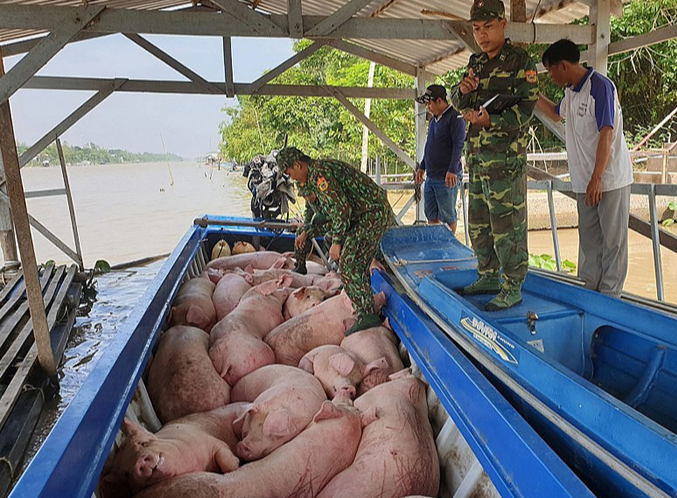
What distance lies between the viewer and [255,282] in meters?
5.52

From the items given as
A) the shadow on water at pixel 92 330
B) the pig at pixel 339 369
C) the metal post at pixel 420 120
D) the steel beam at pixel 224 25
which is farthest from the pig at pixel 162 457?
the metal post at pixel 420 120

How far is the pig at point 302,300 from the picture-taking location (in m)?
4.77

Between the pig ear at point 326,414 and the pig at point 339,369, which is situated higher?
the pig ear at point 326,414

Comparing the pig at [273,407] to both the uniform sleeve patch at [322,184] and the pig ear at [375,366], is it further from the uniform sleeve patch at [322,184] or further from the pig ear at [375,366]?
the uniform sleeve patch at [322,184]

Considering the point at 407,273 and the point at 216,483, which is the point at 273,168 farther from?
the point at 216,483

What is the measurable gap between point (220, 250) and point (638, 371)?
19.9 feet

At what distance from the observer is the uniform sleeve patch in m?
3.80

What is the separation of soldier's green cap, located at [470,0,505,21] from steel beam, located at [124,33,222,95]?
639cm

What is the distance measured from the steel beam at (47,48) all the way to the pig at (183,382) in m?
2.47

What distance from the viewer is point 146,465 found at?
2188 millimetres

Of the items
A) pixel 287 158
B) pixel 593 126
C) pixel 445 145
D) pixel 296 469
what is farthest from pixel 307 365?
pixel 445 145

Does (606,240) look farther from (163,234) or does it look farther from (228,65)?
(163,234)

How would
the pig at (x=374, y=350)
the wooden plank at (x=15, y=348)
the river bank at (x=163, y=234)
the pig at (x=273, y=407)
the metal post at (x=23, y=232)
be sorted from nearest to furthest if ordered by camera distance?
the pig at (x=273, y=407) < the pig at (x=374, y=350) < the metal post at (x=23, y=232) < the wooden plank at (x=15, y=348) < the river bank at (x=163, y=234)

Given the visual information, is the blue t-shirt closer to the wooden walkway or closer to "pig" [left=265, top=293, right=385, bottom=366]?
"pig" [left=265, top=293, right=385, bottom=366]
